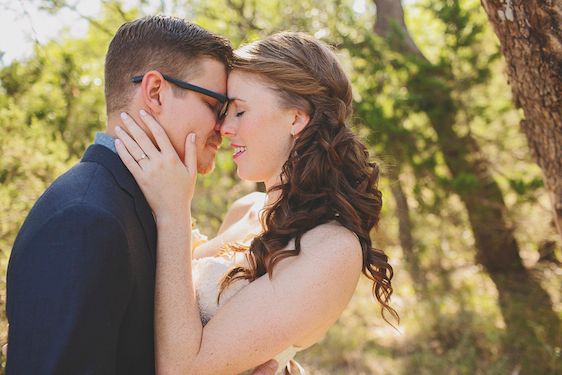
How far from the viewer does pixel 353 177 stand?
282 centimetres

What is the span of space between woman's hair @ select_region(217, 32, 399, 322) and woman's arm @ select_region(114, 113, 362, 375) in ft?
0.84

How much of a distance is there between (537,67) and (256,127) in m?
1.37

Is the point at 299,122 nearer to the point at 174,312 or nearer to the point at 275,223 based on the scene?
the point at 275,223

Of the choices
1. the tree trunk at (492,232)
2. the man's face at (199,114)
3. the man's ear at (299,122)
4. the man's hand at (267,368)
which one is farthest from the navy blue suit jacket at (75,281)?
the tree trunk at (492,232)

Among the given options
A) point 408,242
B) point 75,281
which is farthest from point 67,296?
point 408,242

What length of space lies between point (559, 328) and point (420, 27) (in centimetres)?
809

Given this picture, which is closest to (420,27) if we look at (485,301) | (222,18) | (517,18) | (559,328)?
(222,18)

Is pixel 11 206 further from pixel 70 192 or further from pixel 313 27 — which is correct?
pixel 313 27

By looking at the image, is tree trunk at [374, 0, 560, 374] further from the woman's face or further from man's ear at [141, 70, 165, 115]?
man's ear at [141, 70, 165, 115]

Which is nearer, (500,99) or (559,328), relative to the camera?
(559,328)

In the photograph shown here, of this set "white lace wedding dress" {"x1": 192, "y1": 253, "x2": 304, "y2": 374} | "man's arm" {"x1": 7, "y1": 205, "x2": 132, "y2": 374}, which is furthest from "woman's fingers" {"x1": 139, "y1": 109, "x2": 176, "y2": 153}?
"white lace wedding dress" {"x1": 192, "y1": 253, "x2": 304, "y2": 374}

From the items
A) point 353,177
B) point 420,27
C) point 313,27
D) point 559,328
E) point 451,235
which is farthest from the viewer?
point 420,27

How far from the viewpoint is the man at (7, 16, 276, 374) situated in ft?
5.41

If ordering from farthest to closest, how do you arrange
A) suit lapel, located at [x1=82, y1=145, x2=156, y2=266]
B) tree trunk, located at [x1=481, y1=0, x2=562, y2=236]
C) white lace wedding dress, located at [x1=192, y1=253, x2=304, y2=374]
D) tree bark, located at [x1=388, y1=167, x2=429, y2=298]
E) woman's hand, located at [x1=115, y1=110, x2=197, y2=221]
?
tree bark, located at [x1=388, y1=167, x2=429, y2=298] < tree trunk, located at [x1=481, y1=0, x2=562, y2=236] < white lace wedding dress, located at [x1=192, y1=253, x2=304, y2=374] < woman's hand, located at [x1=115, y1=110, x2=197, y2=221] < suit lapel, located at [x1=82, y1=145, x2=156, y2=266]
